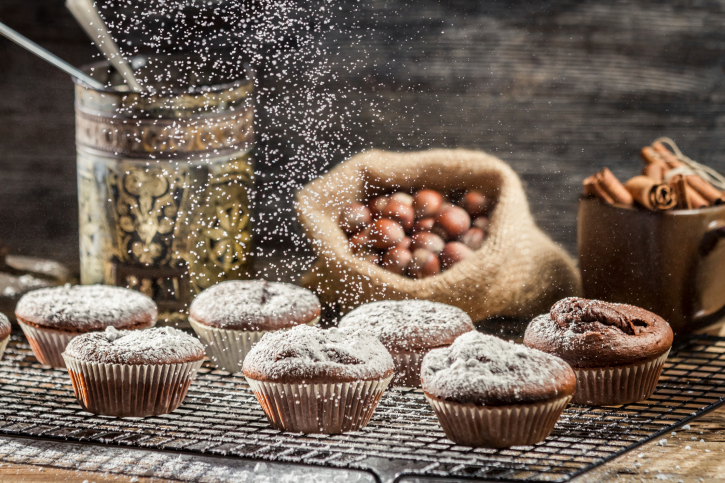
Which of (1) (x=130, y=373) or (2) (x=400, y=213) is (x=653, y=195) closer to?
(2) (x=400, y=213)

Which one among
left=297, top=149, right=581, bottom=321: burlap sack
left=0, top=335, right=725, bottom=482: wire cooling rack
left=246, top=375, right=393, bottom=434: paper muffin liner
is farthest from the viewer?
left=297, top=149, right=581, bottom=321: burlap sack

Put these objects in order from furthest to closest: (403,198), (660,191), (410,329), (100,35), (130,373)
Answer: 1. (100,35)
2. (403,198)
3. (660,191)
4. (410,329)
5. (130,373)

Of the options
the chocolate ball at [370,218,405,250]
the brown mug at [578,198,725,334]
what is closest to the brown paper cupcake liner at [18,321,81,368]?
the chocolate ball at [370,218,405,250]

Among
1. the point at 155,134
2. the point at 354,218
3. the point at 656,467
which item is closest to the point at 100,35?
the point at 155,134

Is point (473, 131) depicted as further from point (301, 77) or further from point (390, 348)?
point (390, 348)

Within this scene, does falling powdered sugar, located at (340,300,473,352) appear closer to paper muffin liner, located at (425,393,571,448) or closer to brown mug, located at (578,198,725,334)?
paper muffin liner, located at (425,393,571,448)

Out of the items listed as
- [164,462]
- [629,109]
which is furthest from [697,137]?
[164,462]

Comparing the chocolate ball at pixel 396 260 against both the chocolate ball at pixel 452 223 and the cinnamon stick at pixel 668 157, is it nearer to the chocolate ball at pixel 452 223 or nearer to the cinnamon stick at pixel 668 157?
the chocolate ball at pixel 452 223
